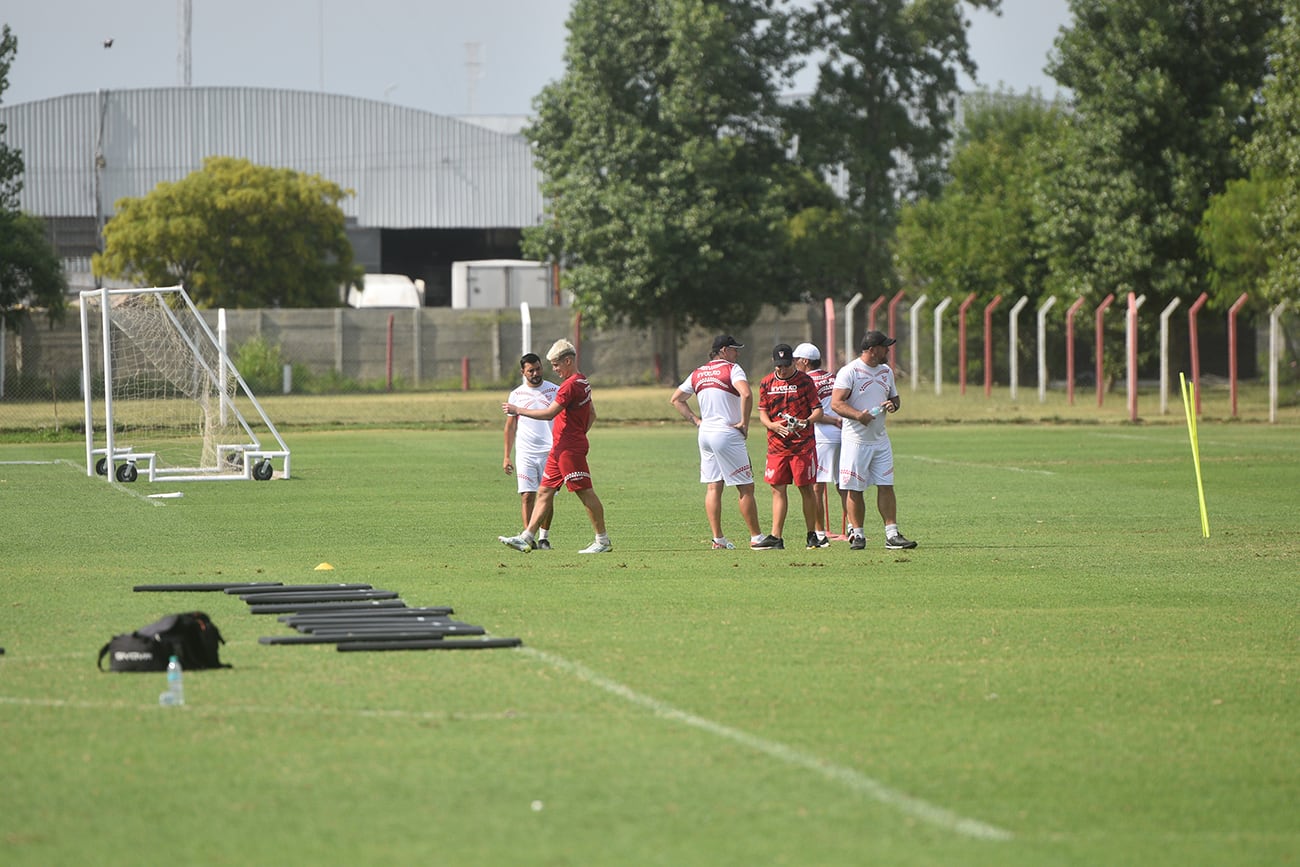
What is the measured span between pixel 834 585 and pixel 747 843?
6957 mm

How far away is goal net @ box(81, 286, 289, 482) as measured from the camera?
23.6 m

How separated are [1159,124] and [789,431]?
34.0 meters

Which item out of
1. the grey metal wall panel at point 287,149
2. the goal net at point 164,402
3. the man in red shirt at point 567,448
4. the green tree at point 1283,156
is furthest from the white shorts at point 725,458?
the grey metal wall panel at point 287,149

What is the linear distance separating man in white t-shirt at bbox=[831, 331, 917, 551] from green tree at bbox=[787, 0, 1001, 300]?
4018 centimetres

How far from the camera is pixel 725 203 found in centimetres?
5166

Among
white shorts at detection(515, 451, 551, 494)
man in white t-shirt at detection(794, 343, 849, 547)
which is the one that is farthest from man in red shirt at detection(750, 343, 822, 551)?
white shorts at detection(515, 451, 551, 494)

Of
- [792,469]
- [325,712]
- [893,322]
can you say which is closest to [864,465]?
[792,469]

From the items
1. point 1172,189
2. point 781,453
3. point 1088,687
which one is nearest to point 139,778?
point 1088,687

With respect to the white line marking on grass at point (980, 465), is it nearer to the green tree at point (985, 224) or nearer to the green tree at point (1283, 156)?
the green tree at point (1283, 156)

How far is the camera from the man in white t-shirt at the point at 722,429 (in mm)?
15219

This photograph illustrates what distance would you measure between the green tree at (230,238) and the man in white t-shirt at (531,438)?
45150 mm

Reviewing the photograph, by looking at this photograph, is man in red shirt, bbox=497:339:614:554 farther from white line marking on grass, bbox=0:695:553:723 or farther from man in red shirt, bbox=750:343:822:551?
white line marking on grass, bbox=0:695:553:723

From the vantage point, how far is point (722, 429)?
15352 millimetres

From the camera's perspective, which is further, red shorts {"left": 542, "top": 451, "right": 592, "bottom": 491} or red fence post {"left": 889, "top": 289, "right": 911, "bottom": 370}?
red fence post {"left": 889, "top": 289, "right": 911, "bottom": 370}
